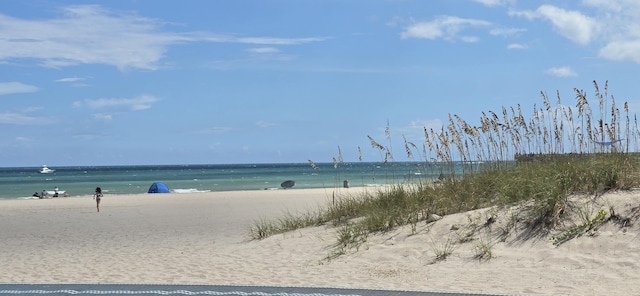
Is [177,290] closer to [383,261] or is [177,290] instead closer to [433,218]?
[383,261]

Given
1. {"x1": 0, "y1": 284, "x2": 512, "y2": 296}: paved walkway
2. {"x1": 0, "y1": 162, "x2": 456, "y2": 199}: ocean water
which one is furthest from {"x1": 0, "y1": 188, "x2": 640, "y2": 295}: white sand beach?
{"x1": 0, "y1": 162, "x2": 456, "y2": 199}: ocean water

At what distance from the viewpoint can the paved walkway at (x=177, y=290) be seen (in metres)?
6.80

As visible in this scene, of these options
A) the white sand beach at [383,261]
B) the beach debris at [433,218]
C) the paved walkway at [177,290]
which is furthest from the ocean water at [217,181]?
the paved walkway at [177,290]

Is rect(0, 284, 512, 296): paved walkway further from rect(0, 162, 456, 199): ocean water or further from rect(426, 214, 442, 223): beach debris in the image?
rect(0, 162, 456, 199): ocean water

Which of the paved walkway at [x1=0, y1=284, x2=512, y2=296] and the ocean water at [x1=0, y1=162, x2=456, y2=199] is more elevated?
the ocean water at [x1=0, y1=162, x2=456, y2=199]

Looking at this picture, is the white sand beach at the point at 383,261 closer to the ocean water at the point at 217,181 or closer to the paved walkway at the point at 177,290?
the paved walkway at the point at 177,290

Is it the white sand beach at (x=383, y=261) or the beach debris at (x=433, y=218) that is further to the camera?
the beach debris at (x=433, y=218)

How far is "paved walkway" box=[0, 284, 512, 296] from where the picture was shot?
6.80m

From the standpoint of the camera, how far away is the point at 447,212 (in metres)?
10.5

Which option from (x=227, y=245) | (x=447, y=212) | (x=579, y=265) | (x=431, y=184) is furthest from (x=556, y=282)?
(x=227, y=245)

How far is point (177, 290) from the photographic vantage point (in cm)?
717

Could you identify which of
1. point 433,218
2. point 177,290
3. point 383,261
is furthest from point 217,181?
point 177,290

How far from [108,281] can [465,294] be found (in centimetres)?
439

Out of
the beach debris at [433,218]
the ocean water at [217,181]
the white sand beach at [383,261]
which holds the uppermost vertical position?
the ocean water at [217,181]
